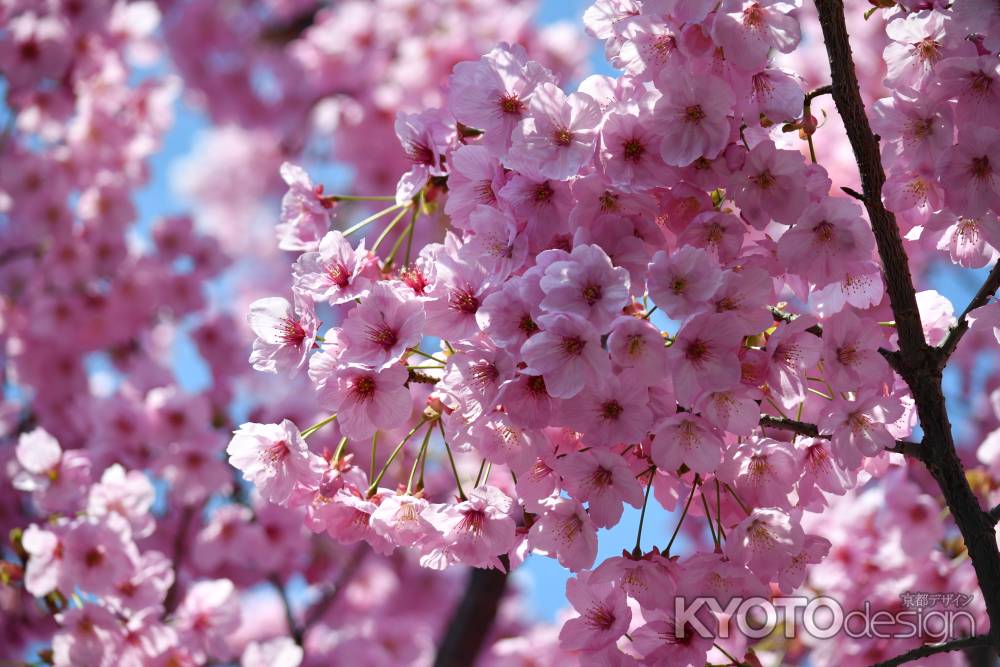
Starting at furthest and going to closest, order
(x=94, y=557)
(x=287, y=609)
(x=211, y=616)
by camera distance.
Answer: (x=287, y=609), (x=211, y=616), (x=94, y=557)

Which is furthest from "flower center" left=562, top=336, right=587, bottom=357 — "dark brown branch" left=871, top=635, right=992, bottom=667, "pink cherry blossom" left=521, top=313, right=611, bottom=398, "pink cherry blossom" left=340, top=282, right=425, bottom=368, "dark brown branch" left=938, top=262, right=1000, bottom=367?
"dark brown branch" left=871, top=635, right=992, bottom=667

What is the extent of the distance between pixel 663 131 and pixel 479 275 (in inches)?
12.2

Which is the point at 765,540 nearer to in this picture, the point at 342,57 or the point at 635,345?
the point at 635,345

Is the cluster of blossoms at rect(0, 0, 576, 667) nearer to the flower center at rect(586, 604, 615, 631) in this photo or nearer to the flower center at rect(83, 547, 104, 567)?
the flower center at rect(83, 547, 104, 567)

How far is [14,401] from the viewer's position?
3.89 metres

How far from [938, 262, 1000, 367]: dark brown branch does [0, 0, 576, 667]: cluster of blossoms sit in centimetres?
171

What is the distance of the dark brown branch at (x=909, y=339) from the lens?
4.50 feet

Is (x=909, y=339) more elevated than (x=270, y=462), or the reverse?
(x=909, y=339)

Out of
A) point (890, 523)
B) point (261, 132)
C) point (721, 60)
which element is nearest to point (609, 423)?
point (721, 60)

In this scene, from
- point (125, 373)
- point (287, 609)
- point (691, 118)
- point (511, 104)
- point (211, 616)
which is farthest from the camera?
point (125, 373)

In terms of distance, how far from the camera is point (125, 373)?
453 cm

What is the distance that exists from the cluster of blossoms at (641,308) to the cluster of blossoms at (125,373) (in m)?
1.23

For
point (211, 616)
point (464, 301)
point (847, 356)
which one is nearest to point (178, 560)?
point (211, 616)

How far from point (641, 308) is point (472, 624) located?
6.77 ft
